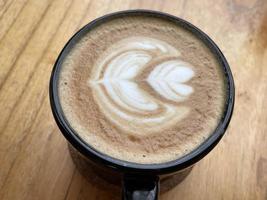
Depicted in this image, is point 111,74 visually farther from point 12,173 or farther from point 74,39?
point 12,173

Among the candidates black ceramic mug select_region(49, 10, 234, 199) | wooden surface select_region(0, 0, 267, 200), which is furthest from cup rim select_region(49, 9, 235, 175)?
wooden surface select_region(0, 0, 267, 200)

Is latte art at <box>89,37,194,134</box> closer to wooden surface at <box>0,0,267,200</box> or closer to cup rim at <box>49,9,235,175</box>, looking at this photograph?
cup rim at <box>49,9,235,175</box>

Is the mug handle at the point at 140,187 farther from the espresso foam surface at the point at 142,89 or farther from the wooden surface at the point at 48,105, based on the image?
the wooden surface at the point at 48,105

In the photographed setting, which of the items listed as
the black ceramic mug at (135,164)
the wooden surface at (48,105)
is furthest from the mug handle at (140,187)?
the wooden surface at (48,105)

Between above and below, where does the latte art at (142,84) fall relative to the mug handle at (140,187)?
above

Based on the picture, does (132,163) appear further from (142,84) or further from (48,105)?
(48,105)

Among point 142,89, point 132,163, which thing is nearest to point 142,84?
point 142,89

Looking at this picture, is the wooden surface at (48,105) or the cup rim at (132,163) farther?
the wooden surface at (48,105)
